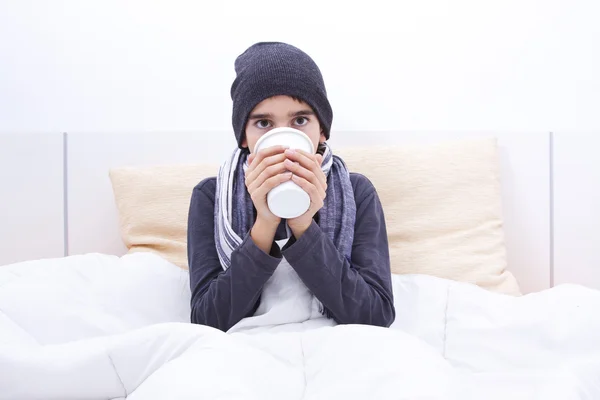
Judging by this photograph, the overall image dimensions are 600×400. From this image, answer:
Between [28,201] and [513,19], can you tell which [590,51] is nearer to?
[513,19]

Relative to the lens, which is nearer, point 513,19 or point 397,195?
point 397,195

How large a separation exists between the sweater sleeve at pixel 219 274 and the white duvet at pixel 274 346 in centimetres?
6

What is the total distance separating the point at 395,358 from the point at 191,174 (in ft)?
2.63

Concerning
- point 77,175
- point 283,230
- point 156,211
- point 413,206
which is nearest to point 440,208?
point 413,206

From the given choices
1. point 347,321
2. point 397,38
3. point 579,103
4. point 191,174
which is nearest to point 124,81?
point 191,174

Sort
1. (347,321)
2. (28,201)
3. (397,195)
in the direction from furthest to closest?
(28,201) → (397,195) → (347,321)

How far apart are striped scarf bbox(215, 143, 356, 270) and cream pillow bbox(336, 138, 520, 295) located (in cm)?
22

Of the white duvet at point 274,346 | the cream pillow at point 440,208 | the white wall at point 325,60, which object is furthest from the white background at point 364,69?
the white duvet at point 274,346

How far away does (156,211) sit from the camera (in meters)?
1.20

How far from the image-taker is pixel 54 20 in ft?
4.53

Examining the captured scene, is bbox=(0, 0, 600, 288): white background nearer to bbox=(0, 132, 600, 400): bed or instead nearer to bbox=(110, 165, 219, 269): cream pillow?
bbox=(0, 132, 600, 400): bed

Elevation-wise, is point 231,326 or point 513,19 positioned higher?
point 513,19

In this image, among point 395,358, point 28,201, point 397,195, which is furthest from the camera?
point 28,201

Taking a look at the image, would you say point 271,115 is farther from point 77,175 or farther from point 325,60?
point 77,175
